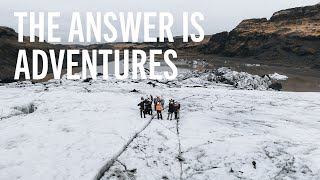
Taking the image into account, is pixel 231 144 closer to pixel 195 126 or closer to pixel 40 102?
pixel 195 126

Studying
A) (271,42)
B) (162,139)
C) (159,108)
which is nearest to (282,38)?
(271,42)

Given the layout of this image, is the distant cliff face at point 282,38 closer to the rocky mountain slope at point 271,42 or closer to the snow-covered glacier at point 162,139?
the rocky mountain slope at point 271,42

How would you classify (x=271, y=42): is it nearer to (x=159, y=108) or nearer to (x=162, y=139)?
(x=159, y=108)

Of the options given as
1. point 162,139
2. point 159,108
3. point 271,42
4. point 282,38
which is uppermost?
point 282,38

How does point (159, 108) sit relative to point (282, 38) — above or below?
below

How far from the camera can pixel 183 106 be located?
29562 millimetres

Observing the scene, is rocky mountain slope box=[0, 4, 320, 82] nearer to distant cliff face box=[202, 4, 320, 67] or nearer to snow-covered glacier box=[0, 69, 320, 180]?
distant cliff face box=[202, 4, 320, 67]

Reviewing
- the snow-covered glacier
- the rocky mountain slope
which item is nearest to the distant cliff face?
the rocky mountain slope

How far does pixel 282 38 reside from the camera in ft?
316

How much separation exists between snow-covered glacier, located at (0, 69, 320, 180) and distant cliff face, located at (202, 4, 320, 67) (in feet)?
196

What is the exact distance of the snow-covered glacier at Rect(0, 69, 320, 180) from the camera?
1608 centimetres

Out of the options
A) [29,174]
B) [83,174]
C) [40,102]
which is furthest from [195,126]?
[40,102]

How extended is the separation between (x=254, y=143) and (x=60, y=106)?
16.7 m

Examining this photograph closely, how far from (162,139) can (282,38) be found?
84.5m
